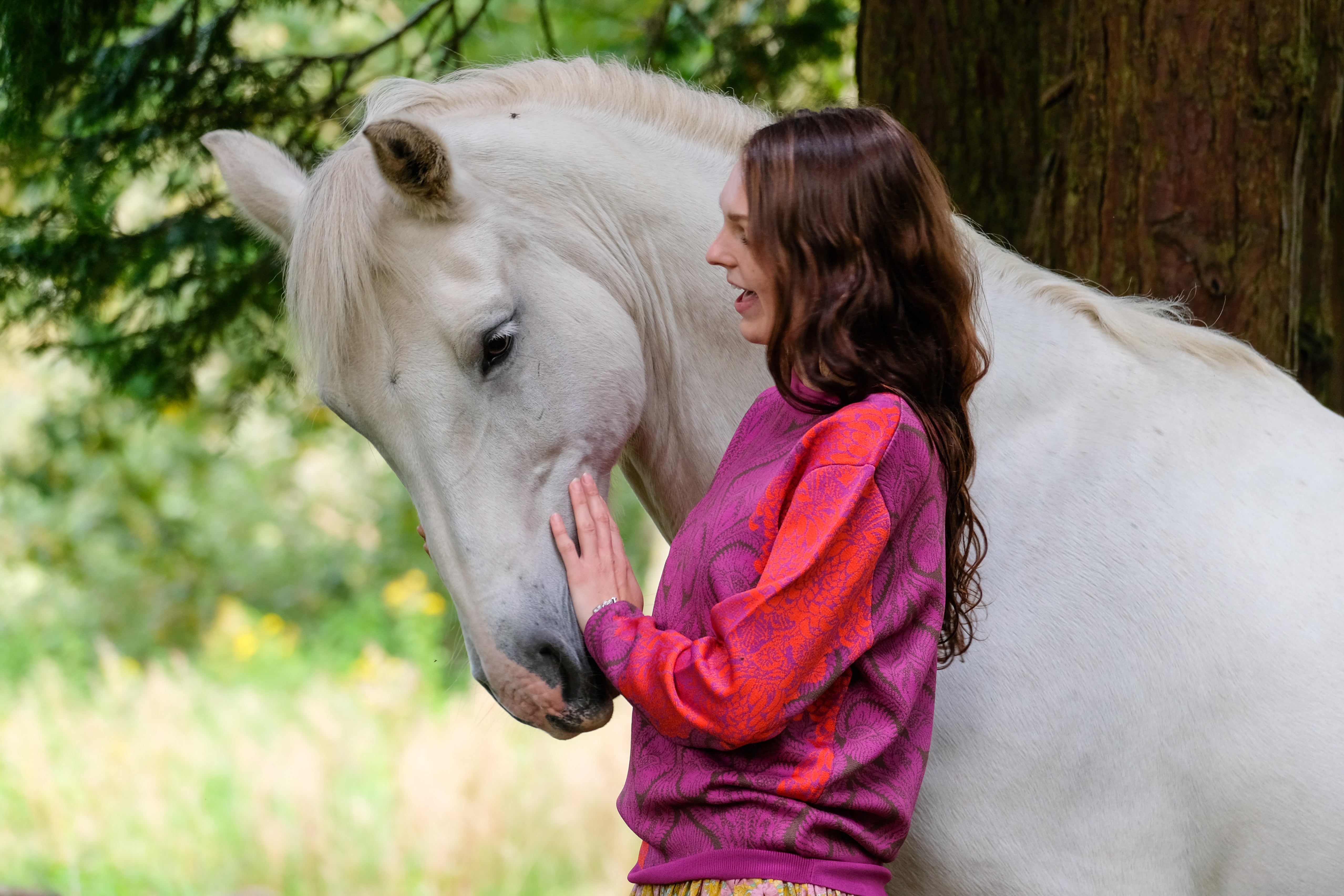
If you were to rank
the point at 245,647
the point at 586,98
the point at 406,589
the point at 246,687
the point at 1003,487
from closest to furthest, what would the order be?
the point at 1003,487
the point at 586,98
the point at 246,687
the point at 245,647
the point at 406,589

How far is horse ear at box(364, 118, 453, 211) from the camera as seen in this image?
1.67 m

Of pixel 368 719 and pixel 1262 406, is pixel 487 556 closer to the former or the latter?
pixel 1262 406

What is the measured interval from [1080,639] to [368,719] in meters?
5.33

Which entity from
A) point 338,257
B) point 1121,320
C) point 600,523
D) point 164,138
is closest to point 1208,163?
point 1121,320

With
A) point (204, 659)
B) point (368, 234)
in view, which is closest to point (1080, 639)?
point (368, 234)

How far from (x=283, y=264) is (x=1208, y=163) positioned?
242cm

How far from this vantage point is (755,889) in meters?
1.37

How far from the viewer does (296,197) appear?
2047 millimetres

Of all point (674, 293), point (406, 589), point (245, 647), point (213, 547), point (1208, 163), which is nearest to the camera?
point (674, 293)

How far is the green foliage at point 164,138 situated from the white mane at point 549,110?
1.01m

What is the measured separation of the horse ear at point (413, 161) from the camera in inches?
65.6

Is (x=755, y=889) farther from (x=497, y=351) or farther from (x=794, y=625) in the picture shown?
(x=497, y=351)

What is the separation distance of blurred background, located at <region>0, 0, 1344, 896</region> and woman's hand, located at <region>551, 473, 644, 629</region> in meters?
0.48

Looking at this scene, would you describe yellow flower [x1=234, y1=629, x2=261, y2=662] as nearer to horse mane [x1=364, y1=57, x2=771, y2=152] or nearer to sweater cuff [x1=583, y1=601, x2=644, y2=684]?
horse mane [x1=364, y1=57, x2=771, y2=152]
